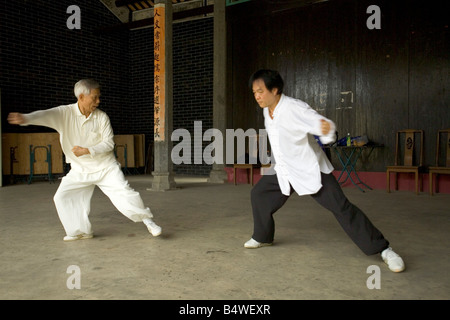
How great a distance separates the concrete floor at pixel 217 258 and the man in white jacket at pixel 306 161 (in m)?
0.20

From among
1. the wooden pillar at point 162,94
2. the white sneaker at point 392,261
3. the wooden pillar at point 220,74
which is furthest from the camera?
the wooden pillar at point 220,74

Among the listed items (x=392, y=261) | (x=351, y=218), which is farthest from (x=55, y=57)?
(x=392, y=261)

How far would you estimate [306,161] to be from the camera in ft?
8.53

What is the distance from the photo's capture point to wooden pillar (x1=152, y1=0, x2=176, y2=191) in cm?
695

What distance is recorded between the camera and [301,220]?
4.10m

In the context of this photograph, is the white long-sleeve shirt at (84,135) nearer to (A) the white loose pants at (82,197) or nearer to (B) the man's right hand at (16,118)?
(A) the white loose pants at (82,197)

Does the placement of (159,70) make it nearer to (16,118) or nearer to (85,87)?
(85,87)

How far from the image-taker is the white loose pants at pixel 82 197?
3133 millimetres

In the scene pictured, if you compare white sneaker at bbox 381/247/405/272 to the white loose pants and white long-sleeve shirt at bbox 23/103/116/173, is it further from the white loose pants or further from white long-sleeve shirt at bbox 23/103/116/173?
white long-sleeve shirt at bbox 23/103/116/173

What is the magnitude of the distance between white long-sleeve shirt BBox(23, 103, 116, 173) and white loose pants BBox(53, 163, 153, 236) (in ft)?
0.22

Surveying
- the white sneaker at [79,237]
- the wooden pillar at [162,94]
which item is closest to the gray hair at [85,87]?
the white sneaker at [79,237]

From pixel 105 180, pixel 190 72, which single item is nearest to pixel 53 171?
pixel 190 72

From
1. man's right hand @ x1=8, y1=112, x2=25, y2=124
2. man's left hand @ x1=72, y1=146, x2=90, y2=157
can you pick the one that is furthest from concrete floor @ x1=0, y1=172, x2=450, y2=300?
→ man's right hand @ x1=8, y1=112, x2=25, y2=124

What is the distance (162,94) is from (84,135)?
389cm
